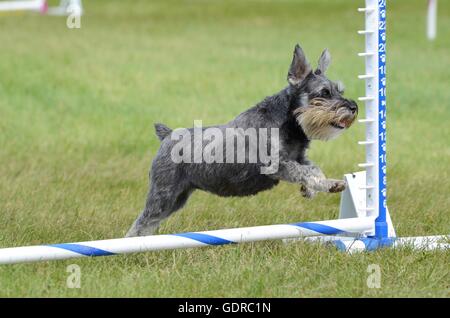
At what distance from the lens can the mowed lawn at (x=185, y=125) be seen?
5.14 metres

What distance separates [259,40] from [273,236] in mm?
12415

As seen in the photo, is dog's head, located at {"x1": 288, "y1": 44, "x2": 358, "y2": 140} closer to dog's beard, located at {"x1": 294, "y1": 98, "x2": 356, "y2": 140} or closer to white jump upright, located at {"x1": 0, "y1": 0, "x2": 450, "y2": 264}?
dog's beard, located at {"x1": 294, "y1": 98, "x2": 356, "y2": 140}

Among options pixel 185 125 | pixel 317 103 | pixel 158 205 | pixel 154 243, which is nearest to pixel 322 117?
pixel 317 103

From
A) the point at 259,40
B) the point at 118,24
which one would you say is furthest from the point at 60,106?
the point at 118,24

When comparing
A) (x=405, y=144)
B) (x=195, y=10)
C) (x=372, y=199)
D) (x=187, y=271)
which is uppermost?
(x=195, y=10)

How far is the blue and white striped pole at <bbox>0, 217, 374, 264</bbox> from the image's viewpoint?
484 cm

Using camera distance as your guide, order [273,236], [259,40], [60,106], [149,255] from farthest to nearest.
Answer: [259,40] < [60,106] < [149,255] < [273,236]

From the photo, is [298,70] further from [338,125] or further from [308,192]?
[308,192]

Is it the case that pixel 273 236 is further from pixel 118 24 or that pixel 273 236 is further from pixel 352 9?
pixel 352 9

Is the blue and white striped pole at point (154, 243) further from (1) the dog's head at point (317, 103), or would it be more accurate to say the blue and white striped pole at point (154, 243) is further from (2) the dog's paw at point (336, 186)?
(1) the dog's head at point (317, 103)

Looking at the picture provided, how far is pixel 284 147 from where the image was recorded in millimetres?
5473

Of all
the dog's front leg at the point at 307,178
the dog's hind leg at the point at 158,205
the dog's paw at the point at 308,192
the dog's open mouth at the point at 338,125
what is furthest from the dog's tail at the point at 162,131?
the dog's open mouth at the point at 338,125

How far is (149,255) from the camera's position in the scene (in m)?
5.61

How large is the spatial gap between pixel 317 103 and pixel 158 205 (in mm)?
1078
